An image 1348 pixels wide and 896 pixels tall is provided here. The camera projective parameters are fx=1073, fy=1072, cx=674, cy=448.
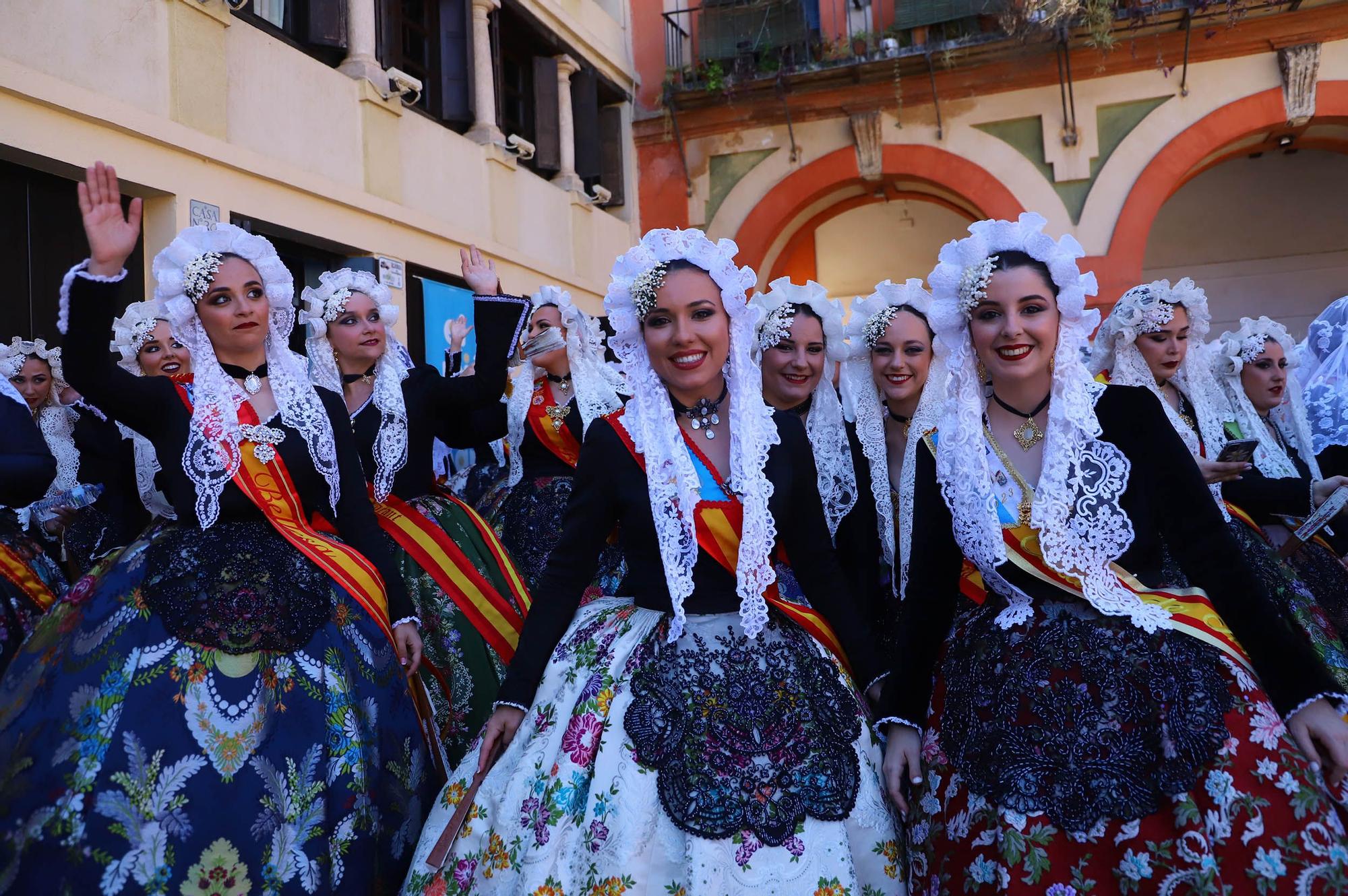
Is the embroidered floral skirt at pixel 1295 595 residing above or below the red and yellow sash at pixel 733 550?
below

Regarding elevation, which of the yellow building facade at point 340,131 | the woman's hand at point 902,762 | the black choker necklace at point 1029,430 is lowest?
the woman's hand at point 902,762

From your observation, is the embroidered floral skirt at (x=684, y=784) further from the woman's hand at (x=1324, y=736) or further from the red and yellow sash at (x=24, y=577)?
the red and yellow sash at (x=24, y=577)

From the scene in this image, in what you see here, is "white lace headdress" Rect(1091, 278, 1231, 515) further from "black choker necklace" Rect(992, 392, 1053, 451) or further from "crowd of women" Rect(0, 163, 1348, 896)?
"black choker necklace" Rect(992, 392, 1053, 451)

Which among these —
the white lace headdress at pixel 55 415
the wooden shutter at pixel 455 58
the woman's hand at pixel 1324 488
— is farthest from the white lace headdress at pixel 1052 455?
the wooden shutter at pixel 455 58

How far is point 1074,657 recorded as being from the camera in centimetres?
236

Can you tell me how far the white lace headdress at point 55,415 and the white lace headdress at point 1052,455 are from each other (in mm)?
4531

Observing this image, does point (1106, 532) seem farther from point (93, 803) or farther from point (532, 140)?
point (532, 140)

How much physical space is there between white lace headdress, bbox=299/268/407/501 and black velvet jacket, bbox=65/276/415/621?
105 cm

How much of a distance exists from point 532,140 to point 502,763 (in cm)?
1132

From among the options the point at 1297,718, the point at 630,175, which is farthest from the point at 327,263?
the point at 1297,718

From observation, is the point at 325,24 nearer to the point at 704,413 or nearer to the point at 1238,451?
the point at 704,413

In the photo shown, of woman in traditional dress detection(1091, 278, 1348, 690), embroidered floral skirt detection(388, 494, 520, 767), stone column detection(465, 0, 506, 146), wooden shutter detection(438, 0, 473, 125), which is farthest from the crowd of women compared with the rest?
stone column detection(465, 0, 506, 146)

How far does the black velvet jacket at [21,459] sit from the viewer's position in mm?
3475

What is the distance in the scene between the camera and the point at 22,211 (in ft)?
22.0
